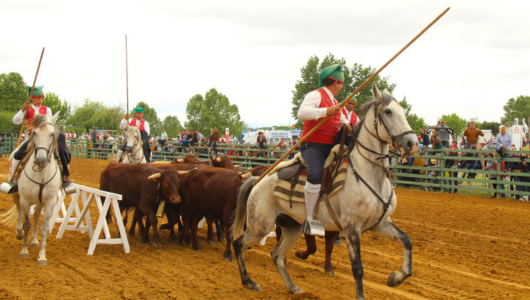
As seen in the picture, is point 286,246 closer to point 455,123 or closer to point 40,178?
point 40,178

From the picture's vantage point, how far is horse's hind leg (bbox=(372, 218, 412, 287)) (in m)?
4.52

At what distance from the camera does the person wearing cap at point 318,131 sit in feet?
15.9

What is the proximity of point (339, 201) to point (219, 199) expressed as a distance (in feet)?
10.0

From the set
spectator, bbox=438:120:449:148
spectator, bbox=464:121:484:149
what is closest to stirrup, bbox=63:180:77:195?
spectator, bbox=438:120:449:148

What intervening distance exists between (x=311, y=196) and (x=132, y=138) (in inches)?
313

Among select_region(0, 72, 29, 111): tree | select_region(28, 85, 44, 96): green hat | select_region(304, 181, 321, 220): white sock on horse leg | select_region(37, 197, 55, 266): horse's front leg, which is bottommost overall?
select_region(37, 197, 55, 266): horse's front leg

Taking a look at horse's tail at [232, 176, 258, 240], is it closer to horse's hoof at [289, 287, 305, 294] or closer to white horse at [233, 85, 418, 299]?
white horse at [233, 85, 418, 299]

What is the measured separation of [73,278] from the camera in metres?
5.71

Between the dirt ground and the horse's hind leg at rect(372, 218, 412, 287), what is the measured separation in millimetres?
637

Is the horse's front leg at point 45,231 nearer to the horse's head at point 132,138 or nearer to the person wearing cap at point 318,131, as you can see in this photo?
the person wearing cap at point 318,131

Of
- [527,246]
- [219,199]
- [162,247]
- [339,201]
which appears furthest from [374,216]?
[527,246]

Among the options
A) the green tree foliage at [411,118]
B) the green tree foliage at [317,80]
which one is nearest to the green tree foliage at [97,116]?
the green tree foliage at [317,80]

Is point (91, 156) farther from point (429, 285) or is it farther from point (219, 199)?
point (429, 285)

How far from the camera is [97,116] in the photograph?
70625mm
